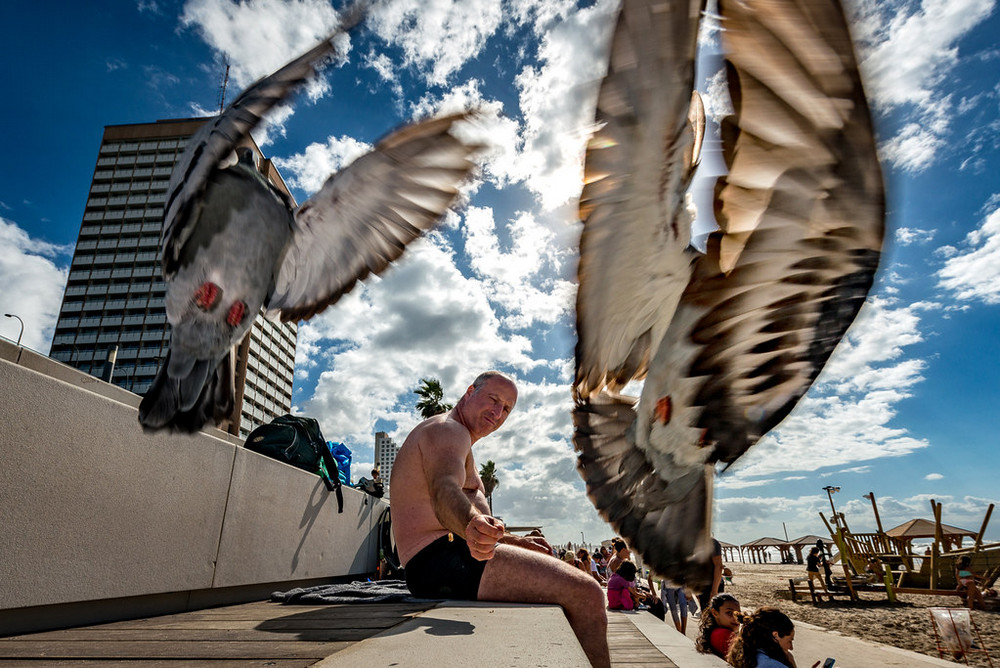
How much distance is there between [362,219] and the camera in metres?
2.27

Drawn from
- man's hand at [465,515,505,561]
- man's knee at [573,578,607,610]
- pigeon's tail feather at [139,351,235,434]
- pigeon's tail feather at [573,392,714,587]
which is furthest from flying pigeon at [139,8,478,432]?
man's knee at [573,578,607,610]

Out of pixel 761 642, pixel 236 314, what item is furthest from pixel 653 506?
pixel 761 642

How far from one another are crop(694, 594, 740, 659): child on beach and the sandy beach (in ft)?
22.9

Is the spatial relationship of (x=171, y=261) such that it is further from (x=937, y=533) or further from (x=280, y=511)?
(x=937, y=533)

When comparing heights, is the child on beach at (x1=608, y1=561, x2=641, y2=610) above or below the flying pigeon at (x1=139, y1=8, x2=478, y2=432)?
below

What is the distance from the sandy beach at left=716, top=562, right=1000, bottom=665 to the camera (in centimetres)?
927

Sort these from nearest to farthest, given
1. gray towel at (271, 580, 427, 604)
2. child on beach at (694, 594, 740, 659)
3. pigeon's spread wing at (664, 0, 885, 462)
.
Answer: pigeon's spread wing at (664, 0, 885, 462)
gray towel at (271, 580, 427, 604)
child on beach at (694, 594, 740, 659)

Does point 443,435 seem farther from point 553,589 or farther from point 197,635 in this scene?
point 197,635

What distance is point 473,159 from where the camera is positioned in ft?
6.62

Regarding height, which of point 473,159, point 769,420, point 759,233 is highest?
point 473,159

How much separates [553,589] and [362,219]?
1.70 m

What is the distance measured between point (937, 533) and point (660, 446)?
19353 millimetres

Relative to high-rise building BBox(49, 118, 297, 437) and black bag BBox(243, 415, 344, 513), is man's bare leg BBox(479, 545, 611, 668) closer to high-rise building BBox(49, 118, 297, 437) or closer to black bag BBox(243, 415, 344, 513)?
high-rise building BBox(49, 118, 297, 437)

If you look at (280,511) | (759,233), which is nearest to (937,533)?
(280,511)
